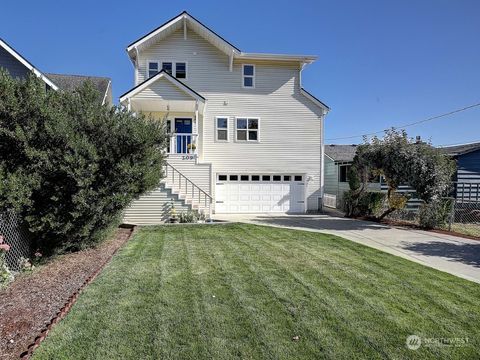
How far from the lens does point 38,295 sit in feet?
16.4

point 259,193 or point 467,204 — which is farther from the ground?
point 259,193

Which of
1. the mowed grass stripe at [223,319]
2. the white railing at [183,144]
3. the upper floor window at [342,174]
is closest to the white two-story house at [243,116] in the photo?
the white railing at [183,144]

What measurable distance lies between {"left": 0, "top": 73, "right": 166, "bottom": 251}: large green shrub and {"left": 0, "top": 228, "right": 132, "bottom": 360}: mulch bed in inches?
25.7

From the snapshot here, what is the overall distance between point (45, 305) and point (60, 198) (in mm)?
2681

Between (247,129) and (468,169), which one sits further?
(468,169)

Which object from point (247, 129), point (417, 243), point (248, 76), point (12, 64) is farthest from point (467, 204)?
point (12, 64)

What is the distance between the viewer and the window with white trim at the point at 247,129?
686 inches

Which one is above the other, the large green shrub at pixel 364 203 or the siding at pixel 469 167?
the siding at pixel 469 167

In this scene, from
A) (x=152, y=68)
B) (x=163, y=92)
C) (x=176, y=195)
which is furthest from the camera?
(x=152, y=68)

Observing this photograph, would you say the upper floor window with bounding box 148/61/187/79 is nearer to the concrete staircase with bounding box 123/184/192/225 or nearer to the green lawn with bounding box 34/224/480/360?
the concrete staircase with bounding box 123/184/192/225

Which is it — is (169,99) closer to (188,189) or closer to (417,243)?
(188,189)

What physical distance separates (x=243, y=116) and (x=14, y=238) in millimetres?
12910

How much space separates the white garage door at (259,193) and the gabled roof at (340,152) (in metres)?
7.52

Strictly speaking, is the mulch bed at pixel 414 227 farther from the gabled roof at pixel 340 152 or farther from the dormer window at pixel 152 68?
the dormer window at pixel 152 68
